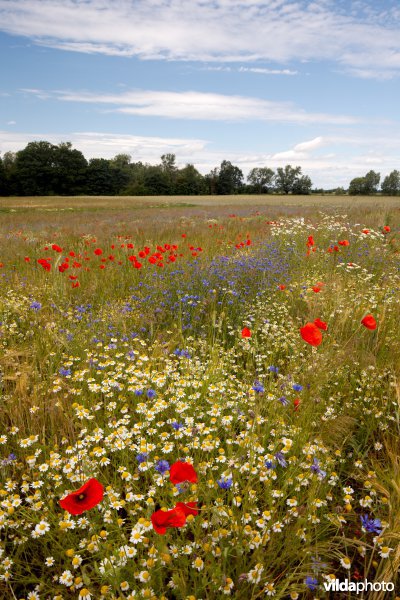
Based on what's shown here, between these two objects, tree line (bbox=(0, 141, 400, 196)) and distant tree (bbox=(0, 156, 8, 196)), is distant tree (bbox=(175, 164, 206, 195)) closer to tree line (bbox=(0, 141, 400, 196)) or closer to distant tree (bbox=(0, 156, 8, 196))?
tree line (bbox=(0, 141, 400, 196))

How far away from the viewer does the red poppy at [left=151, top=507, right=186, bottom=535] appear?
1.16 m

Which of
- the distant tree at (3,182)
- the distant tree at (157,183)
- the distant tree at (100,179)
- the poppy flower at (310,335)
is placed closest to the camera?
the poppy flower at (310,335)

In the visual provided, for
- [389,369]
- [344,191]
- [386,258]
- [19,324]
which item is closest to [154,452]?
[389,369]

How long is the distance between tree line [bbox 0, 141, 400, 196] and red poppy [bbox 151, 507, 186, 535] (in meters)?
86.2

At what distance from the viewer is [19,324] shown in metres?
4.66

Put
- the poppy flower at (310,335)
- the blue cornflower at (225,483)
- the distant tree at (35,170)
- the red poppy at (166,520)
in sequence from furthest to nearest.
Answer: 1. the distant tree at (35,170)
2. the poppy flower at (310,335)
3. the blue cornflower at (225,483)
4. the red poppy at (166,520)

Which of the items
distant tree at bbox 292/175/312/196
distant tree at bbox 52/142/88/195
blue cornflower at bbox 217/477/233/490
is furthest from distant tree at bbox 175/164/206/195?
blue cornflower at bbox 217/477/233/490

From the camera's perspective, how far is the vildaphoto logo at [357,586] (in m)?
1.65

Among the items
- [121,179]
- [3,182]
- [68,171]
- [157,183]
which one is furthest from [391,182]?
[3,182]

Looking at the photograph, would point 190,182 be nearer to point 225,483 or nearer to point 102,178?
point 102,178

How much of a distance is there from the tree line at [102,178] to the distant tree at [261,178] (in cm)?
45

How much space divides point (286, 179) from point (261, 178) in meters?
8.45

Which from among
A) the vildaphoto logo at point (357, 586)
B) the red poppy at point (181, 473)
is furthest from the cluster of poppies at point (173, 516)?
the vildaphoto logo at point (357, 586)

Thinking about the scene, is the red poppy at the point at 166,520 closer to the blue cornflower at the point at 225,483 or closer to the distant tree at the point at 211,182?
the blue cornflower at the point at 225,483
